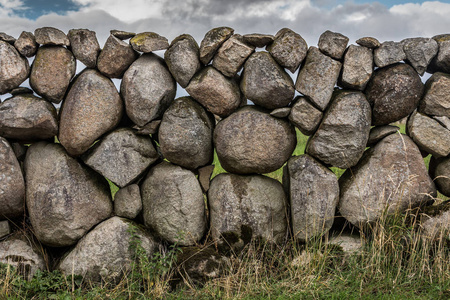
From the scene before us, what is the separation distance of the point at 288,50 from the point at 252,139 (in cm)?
100

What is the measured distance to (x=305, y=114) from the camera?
441cm

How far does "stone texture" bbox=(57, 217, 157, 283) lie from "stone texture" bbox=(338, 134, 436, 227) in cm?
231

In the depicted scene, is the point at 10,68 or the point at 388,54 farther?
the point at 10,68

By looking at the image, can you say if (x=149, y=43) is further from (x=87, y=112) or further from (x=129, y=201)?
(x=129, y=201)

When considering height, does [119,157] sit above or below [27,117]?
below

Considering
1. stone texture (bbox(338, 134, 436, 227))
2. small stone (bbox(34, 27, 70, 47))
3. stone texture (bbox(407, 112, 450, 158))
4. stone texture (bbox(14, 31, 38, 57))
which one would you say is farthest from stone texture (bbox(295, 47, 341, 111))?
stone texture (bbox(14, 31, 38, 57))

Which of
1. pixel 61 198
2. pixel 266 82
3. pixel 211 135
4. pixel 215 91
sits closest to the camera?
pixel 266 82

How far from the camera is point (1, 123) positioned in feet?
15.0

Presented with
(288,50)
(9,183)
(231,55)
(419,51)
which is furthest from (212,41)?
(9,183)

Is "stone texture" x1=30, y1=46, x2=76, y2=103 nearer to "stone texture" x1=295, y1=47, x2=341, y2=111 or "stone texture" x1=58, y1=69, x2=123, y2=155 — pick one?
"stone texture" x1=58, y1=69, x2=123, y2=155

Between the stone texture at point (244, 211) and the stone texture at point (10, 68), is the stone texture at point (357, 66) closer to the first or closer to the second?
the stone texture at point (244, 211)

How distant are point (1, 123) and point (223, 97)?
8.01 feet

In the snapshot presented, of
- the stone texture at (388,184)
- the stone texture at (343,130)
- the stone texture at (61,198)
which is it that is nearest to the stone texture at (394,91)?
the stone texture at (343,130)

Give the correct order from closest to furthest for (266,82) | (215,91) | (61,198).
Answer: (266,82) → (215,91) → (61,198)
